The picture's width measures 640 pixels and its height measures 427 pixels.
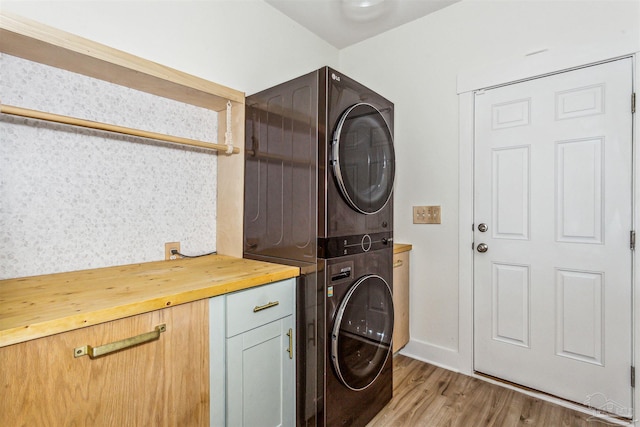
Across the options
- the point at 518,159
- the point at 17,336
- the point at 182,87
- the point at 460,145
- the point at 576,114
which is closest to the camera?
the point at 17,336

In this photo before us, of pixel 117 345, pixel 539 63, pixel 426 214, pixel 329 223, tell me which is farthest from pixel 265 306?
pixel 539 63

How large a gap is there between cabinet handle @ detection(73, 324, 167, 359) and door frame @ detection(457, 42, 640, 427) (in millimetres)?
1928

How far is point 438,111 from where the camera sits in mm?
2342

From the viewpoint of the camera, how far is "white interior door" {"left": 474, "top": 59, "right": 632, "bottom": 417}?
5.64 ft

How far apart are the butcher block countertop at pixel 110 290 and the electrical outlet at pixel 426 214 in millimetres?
1284

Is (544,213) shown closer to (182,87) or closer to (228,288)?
(228,288)

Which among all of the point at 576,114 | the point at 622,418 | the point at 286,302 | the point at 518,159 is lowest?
the point at 622,418

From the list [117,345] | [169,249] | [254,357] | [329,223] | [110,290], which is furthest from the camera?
[169,249]

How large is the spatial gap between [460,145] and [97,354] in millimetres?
2262

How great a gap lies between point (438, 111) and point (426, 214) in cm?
76

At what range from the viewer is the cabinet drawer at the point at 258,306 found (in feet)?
4.10

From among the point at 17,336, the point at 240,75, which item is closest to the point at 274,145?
the point at 240,75

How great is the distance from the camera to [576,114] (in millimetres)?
1822

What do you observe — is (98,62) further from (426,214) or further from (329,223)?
(426,214)
